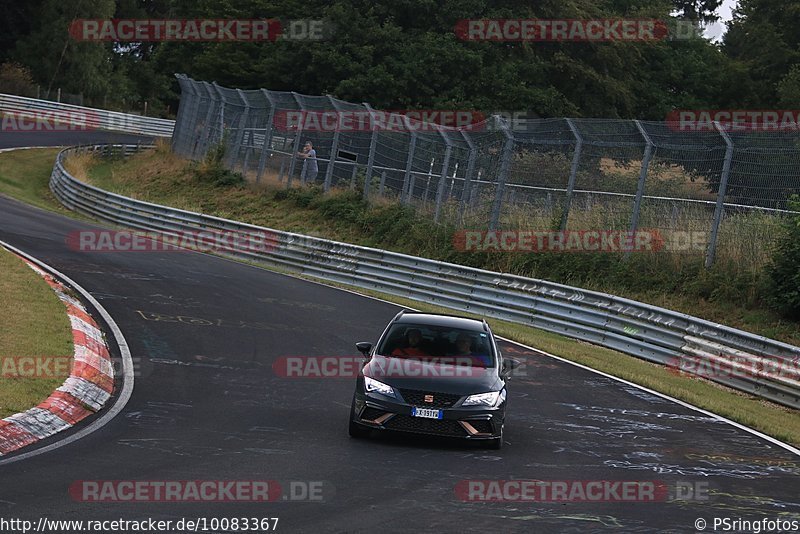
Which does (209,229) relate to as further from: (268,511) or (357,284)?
(268,511)

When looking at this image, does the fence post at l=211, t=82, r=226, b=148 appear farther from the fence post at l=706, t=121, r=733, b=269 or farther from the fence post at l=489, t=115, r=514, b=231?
the fence post at l=706, t=121, r=733, b=269

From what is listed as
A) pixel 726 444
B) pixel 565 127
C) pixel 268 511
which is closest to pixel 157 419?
pixel 268 511

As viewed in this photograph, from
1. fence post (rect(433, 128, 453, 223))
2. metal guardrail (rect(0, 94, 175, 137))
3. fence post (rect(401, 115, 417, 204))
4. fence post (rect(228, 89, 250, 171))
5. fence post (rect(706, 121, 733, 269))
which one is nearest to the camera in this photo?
fence post (rect(706, 121, 733, 269))

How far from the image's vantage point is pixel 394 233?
32250 millimetres

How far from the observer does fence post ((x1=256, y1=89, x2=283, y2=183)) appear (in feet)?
122

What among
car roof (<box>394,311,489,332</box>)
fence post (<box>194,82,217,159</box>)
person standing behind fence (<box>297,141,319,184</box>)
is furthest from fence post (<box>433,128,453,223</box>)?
car roof (<box>394,311,489,332</box>)

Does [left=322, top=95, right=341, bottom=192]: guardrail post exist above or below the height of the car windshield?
above

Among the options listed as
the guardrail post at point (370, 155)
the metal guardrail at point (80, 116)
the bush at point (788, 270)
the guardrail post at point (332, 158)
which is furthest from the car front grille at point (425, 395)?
the metal guardrail at point (80, 116)

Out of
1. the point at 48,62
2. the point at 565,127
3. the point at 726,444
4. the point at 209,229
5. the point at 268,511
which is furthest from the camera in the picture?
the point at 48,62

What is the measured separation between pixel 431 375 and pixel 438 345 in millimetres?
854

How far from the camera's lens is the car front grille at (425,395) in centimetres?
1198

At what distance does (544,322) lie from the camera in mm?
24031

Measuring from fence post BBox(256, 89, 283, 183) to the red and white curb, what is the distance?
19.9m

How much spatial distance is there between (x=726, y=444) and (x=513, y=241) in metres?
15.2
